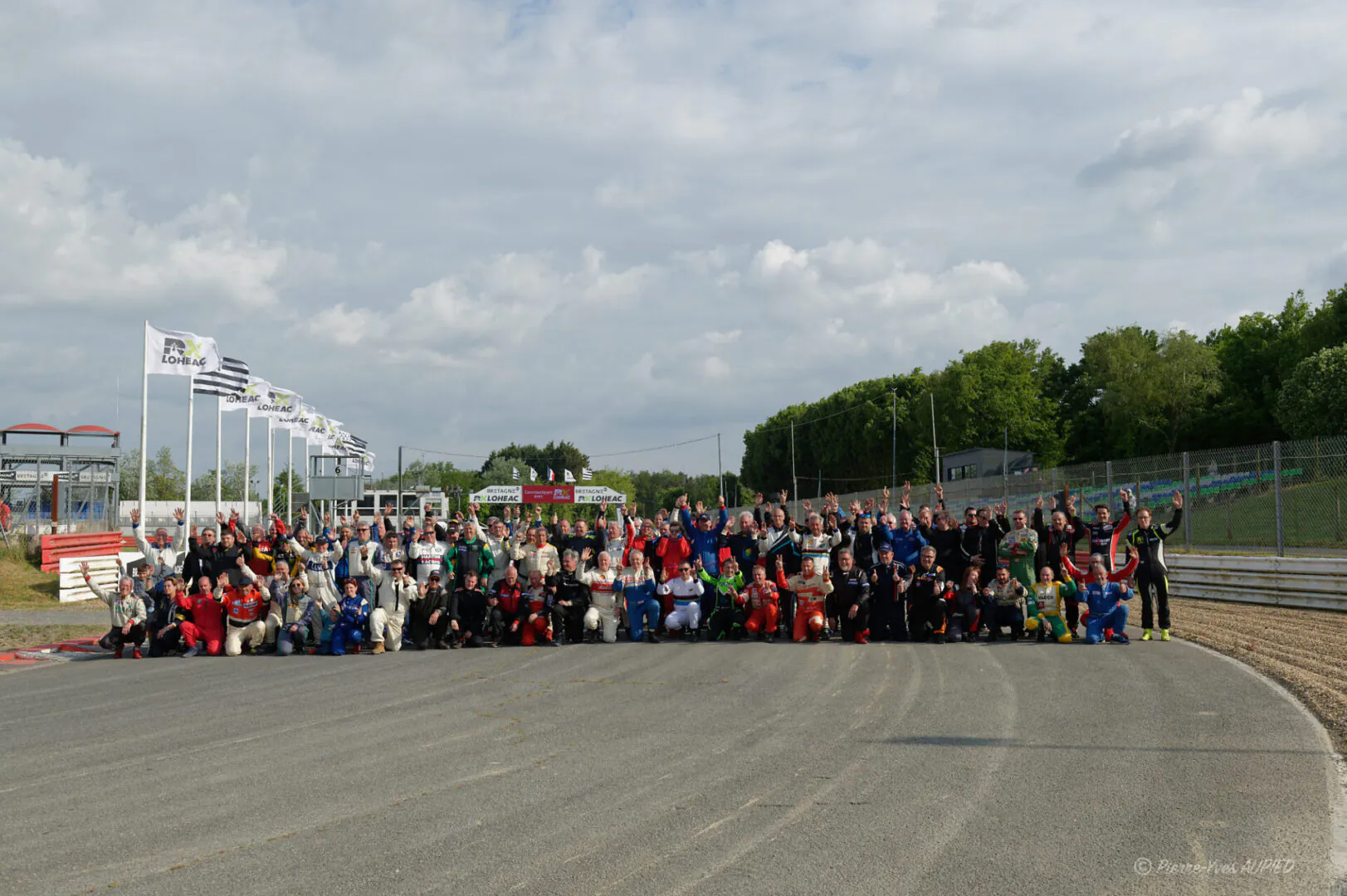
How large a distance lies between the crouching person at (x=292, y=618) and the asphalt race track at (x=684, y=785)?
11.1ft

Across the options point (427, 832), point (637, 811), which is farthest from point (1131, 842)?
point (427, 832)

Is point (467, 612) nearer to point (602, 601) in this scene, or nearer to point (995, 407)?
point (602, 601)

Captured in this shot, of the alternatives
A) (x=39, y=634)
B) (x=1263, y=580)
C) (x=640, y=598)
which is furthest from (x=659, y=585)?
(x=39, y=634)

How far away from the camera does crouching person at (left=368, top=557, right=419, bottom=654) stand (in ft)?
50.2

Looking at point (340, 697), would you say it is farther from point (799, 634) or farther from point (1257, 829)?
point (1257, 829)

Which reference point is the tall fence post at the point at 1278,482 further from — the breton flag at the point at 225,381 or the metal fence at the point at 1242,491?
the breton flag at the point at 225,381

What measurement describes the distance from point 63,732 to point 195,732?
1300mm

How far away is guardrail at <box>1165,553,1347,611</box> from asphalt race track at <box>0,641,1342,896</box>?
22.0ft

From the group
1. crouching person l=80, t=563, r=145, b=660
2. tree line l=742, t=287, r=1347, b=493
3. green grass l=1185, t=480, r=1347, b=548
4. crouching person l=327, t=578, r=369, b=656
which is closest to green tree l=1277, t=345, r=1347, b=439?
tree line l=742, t=287, r=1347, b=493

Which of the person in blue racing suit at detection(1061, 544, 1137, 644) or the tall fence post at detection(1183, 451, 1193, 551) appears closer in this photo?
the person in blue racing suit at detection(1061, 544, 1137, 644)

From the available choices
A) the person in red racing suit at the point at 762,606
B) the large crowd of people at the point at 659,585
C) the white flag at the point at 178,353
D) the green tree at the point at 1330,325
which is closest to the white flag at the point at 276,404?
the white flag at the point at 178,353

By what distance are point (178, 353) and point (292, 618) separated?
1572 centimetres

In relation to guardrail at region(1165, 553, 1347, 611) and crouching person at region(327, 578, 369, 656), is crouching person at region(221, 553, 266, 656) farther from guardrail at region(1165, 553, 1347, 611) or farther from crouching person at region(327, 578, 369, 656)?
guardrail at region(1165, 553, 1347, 611)

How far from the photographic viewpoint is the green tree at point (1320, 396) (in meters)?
43.2
